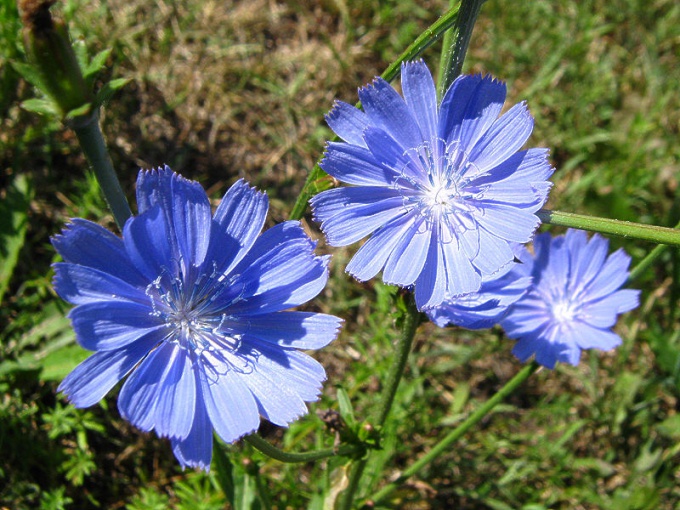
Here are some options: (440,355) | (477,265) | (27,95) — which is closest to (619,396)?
(440,355)

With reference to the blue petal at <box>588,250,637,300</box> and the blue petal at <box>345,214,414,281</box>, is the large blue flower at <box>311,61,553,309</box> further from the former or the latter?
the blue petal at <box>588,250,637,300</box>

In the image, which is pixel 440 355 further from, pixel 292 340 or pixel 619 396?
pixel 292 340

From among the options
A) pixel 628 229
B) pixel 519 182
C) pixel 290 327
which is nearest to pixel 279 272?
pixel 290 327

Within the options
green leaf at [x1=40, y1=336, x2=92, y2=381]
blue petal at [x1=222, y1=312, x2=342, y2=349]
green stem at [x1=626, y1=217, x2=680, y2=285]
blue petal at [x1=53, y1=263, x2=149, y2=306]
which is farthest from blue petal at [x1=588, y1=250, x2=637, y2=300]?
green leaf at [x1=40, y1=336, x2=92, y2=381]

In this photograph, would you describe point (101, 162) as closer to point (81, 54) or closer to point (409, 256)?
point (81, 54)

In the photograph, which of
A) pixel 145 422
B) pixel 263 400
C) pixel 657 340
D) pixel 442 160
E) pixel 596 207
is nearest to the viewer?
pixel 145 422

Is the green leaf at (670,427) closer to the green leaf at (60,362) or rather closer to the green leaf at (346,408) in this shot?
the green leaf at (346,408)

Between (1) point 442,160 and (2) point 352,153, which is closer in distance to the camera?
(2) point 352,153
